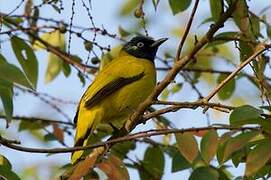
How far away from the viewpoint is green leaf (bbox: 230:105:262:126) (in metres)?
2.20

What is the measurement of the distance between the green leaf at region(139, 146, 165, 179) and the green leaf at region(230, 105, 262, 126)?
2075mm

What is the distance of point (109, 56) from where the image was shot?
5.01m

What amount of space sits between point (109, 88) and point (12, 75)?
95.0 inches

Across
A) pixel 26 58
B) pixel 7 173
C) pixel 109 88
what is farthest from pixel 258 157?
pixel 109 88

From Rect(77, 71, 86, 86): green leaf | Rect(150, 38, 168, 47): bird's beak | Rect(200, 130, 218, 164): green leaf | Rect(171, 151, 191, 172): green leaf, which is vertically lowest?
Rect(200, 130, 218, 164): green leaf

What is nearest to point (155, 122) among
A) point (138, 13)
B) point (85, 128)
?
point (85, 128)

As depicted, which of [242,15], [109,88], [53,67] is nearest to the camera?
[242,15]

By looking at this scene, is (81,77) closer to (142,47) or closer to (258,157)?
(142,47)

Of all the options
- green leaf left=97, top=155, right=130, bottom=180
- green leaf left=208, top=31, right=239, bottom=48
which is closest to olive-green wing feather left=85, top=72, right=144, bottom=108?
green leaf left=208, top=31, right=239, bottom=48

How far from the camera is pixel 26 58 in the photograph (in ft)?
12.9

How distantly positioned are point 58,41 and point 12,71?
8.46 feet

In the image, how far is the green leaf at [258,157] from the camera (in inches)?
81.7

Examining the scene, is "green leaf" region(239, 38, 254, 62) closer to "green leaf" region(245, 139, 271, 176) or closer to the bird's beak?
"green leaf" region(245, 139, 271, 176)

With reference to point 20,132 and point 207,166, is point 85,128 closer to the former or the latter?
point 20,132
